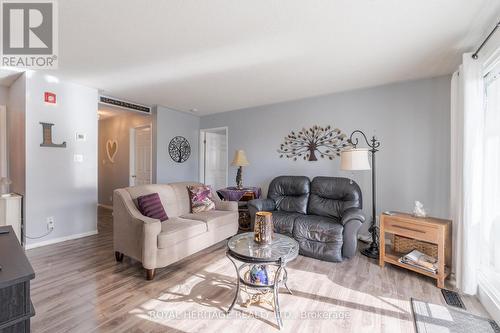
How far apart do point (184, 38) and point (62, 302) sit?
252 cm

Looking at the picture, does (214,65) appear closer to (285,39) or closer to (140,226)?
(285,39)

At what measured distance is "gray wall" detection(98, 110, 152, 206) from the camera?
5108 millimetres

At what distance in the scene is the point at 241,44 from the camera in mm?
2227

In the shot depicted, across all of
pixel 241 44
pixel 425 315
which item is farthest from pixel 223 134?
pixel 425 315

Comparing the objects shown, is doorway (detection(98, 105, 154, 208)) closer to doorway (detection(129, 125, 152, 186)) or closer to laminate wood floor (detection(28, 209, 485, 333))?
doorway (detection(129, 125, 152, 186))

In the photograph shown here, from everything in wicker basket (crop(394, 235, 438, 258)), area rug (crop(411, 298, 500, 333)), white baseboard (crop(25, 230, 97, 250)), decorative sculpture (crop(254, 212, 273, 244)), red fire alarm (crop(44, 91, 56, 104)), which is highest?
red fire alarm (crop(44, 91, 56, 104))

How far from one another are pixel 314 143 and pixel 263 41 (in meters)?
2.14

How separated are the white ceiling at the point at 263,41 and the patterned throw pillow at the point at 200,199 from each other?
1.55m

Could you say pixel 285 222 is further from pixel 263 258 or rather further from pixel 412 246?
pixel 412 246

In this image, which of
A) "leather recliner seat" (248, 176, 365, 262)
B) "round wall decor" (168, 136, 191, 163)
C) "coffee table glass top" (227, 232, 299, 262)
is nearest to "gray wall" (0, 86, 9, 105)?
"round wall decor" (168, 136, 191, 163)


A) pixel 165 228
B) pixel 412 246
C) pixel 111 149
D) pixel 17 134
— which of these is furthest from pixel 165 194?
pixel 111 149

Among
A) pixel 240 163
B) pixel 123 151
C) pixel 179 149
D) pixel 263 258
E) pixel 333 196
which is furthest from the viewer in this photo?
pixel 123 151

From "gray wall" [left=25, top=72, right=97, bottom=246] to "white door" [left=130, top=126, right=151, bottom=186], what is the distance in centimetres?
126

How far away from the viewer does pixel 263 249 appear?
1.87 metres
